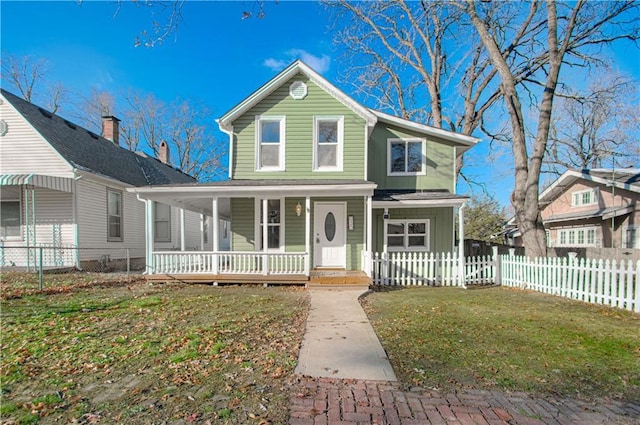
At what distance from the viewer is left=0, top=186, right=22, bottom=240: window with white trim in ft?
38.1

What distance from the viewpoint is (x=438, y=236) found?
36.9 feet

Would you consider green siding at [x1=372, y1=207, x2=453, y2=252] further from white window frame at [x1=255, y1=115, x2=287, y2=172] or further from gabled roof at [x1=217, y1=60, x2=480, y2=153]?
white window frame at [x1=255, y1=115, x2=287, y2=172]

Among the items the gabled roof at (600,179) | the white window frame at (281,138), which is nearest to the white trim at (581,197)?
the gabled roof at (600,179)

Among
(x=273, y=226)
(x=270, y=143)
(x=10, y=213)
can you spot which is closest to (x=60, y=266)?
(x=10, y=213)

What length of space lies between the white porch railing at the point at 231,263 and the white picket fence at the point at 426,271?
2.45 m

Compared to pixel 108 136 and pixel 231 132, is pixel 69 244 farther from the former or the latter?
pixel 108 136

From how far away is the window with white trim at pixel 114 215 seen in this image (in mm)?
13045

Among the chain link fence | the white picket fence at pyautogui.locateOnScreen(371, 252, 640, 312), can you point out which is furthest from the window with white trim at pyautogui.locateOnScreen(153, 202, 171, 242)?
the white picket fence at pyautogui.locateOnScreen(371, 252, 640, 312)

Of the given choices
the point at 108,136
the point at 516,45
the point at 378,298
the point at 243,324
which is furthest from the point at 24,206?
the point at 516,45

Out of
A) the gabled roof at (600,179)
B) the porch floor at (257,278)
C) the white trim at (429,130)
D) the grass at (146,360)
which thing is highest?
the white trim at (429,130)

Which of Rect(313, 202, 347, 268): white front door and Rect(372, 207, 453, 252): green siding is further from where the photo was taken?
Rect(372, 207, 453, 252): green siding

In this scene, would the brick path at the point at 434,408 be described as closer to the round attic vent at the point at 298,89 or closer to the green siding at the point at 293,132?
the green siding at the point at 293,132

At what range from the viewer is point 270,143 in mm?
11047

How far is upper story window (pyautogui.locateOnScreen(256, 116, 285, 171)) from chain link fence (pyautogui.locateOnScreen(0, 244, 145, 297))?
5549mm
